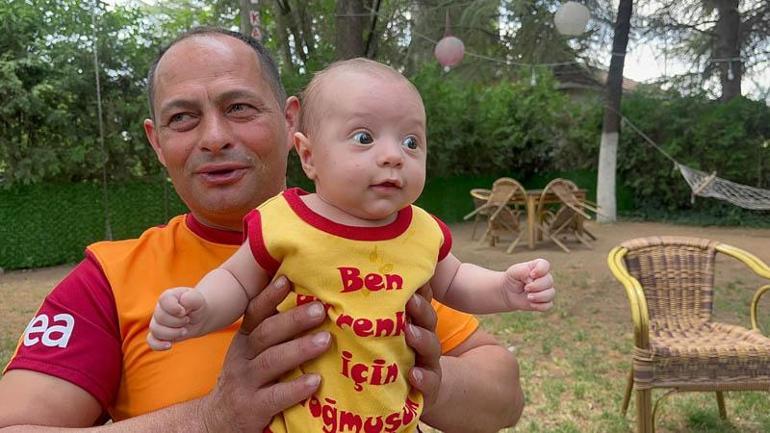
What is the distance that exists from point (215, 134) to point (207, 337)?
45 cm

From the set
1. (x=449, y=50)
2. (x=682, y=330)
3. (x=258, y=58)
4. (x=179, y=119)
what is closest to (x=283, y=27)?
(x=449, y=50)

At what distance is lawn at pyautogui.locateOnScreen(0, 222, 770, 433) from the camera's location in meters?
3.83

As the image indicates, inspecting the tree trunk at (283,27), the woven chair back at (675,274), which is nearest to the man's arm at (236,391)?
the woven chair back at (675,274)

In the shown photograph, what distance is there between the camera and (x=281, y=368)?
3.65 ft

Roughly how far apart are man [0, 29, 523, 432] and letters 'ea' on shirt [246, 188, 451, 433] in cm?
3

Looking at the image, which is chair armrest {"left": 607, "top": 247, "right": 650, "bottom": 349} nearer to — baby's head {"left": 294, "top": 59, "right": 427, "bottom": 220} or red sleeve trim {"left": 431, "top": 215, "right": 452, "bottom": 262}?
red sleeve trim {"left": 431, "top": 215, "right": 452, "bottom": 262}

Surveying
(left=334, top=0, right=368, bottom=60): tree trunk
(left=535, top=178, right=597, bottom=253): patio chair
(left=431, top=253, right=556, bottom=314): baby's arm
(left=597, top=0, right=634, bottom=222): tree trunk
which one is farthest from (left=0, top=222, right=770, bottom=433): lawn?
(left=597, top=0, right=634, bottom=222): tree trunk

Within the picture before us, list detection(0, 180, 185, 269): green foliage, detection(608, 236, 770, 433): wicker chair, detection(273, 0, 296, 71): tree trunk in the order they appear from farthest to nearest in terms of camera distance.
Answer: detection(273, 0, 296, 71): tree trunk → detection(0, 180, 185, 269): green foliage → detection(608, 236, 770, 433): wicker chair

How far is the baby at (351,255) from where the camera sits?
3.60ft

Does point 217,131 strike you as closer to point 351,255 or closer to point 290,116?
point 290,116

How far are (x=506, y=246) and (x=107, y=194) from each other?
668 cm

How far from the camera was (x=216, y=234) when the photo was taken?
147cm

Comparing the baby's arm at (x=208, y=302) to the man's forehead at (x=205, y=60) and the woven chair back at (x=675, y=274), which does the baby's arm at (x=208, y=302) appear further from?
the woven chair back at (x=675, y=274)

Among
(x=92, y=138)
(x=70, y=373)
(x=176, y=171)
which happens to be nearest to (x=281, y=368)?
(x=70, y=373)
